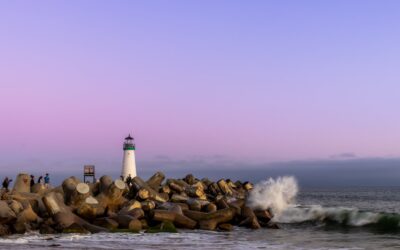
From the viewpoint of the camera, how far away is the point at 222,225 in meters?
21.6

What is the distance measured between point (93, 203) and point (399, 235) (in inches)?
497

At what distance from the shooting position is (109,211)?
69.3ft

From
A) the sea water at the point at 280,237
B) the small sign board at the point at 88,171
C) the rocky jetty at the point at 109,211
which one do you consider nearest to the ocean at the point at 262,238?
the sea water at the point at 280,237

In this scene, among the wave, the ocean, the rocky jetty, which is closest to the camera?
the ocean

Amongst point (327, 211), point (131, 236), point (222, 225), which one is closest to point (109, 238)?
point (131, 236)

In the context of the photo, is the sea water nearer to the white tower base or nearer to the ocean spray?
the ocean spray

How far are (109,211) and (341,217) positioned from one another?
12.7m

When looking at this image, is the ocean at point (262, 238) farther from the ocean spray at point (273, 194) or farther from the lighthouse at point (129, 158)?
the lighthouse at point (129, 158)

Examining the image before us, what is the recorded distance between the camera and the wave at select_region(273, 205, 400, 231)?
82.8 ft

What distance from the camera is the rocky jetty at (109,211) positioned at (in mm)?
18656

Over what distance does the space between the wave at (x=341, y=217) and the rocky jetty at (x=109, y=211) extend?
288 cm

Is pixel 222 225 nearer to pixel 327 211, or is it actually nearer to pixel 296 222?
pixel 296 222

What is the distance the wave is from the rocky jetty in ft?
9.45

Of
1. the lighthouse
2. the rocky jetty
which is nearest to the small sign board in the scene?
the lighthouse
